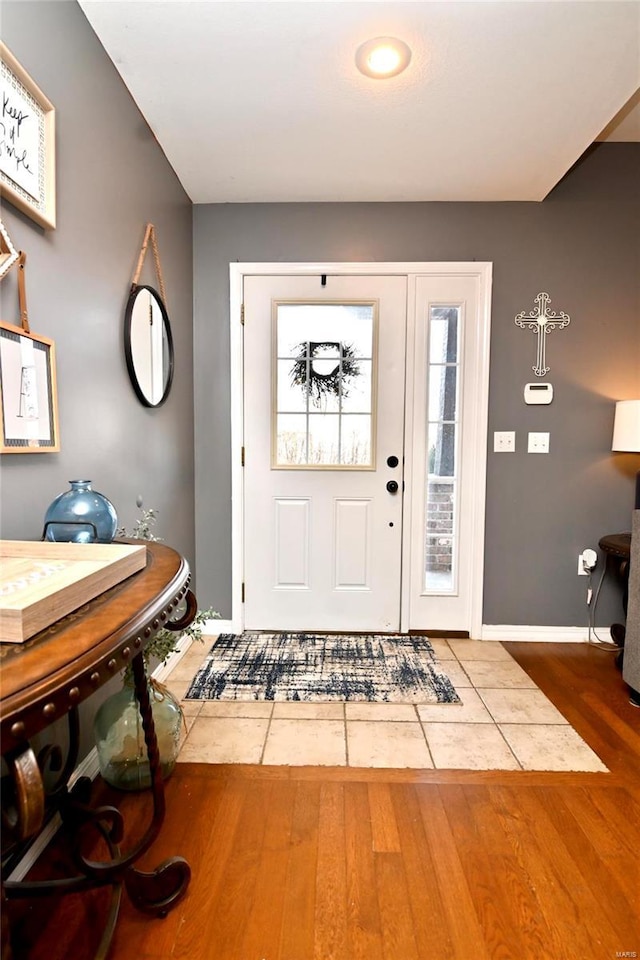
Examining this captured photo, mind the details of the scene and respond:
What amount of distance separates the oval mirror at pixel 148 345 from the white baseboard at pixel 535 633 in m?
2.17

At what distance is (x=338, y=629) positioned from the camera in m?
2.75

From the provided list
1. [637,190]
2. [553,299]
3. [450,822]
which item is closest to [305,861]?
[450,822]

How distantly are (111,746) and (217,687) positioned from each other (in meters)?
0.72

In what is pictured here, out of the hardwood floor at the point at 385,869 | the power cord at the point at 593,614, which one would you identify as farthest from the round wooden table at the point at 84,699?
the power cord at the point at 593,614

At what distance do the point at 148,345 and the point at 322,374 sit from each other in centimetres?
98

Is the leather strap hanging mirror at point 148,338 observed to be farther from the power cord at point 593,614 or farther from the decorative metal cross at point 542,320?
the power cord at point 593,614

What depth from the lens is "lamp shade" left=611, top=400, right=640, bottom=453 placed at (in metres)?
2.35

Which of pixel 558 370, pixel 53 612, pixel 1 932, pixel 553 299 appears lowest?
pixel 1 932

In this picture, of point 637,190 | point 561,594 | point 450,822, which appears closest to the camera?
point 450,822

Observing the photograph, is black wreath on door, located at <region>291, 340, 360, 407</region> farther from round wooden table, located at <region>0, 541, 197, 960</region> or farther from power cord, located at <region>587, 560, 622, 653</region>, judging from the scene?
power cord, located at <region>587, 560, 622, 653</region>

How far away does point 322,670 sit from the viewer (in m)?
2.31

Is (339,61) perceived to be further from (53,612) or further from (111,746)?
(111,746)

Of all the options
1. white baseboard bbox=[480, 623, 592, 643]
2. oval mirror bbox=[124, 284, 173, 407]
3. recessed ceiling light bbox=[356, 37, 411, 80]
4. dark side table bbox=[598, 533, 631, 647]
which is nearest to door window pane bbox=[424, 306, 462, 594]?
white baseboard bbox=[480, 623, 592, 643]

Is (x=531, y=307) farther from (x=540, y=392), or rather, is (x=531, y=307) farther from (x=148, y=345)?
(x=148, y=345)
